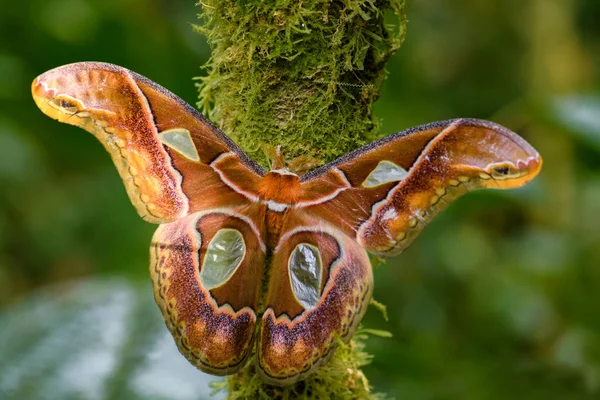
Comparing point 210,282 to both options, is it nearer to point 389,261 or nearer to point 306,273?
point 306,273

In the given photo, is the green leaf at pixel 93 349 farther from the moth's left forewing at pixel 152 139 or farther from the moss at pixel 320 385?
the moth's left forewing at pixel 152 139

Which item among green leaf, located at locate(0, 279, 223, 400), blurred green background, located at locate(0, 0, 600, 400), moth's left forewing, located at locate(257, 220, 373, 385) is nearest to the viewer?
moth's left forewing, located at locate(257, 220, 373, 385)

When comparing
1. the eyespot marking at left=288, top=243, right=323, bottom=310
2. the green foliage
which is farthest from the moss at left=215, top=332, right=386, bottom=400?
the green foliage

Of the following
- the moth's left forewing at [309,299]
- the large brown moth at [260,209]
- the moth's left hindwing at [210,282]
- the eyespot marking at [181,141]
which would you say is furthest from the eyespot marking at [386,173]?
the eyespot marking at [181,141]

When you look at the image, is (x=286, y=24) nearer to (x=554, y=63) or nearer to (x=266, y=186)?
(x=266, y=186)

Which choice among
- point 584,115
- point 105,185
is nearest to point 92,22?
point 105,185

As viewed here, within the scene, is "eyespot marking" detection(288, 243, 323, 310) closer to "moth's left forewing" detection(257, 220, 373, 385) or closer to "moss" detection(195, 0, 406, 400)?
"moth's left forewing" detection(257, 220, 373, 385)
